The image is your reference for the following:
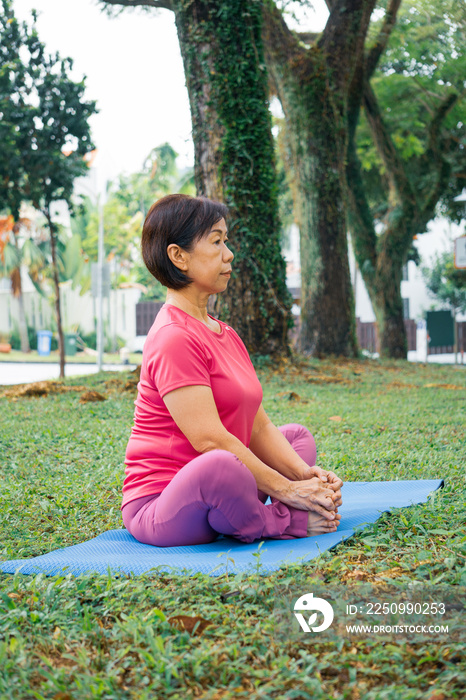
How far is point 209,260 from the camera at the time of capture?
2.99 metres

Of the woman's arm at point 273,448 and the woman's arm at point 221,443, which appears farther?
the woman's arm at point 273,448

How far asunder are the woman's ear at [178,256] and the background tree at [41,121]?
35.1 feet

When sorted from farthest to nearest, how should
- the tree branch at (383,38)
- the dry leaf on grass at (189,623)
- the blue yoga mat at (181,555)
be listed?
the tree branch at (383,38) < the blue yoga mat at (181,555) < the dry leaf on grass at (189,623)

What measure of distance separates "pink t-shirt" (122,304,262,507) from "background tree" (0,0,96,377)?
35.2 feet

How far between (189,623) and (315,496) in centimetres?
96

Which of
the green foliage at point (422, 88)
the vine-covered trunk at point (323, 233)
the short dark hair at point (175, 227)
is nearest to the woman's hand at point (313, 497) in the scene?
the short dark hair at point (175, 227)

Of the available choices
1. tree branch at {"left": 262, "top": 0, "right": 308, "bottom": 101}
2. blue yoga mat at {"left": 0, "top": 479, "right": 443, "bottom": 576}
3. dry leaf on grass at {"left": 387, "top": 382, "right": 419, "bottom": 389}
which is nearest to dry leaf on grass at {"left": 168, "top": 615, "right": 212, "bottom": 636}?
blue yoga mat at {"left": 0, "top": 479, "right": 443, "bottom": 576}

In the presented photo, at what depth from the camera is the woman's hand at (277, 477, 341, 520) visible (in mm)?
2850

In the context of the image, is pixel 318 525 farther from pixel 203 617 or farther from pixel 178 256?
pixel 178 256

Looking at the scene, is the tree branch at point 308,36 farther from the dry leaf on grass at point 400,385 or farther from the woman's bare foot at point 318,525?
the woman's bare foot at point 318,525

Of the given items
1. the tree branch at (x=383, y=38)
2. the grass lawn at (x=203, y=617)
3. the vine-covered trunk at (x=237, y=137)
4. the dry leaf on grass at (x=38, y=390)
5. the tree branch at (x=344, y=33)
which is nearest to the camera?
the grass lawn at (x=203, y=617)

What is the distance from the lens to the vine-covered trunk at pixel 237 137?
29.5 ft

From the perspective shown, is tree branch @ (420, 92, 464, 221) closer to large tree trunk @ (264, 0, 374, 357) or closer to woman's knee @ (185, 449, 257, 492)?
large tree trunk @ (264, 0, 374, 357)

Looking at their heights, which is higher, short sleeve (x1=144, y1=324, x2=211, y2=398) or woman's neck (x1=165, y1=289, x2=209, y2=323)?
woman's neck (x1=165, y1=289, x2=209, y2=323)
